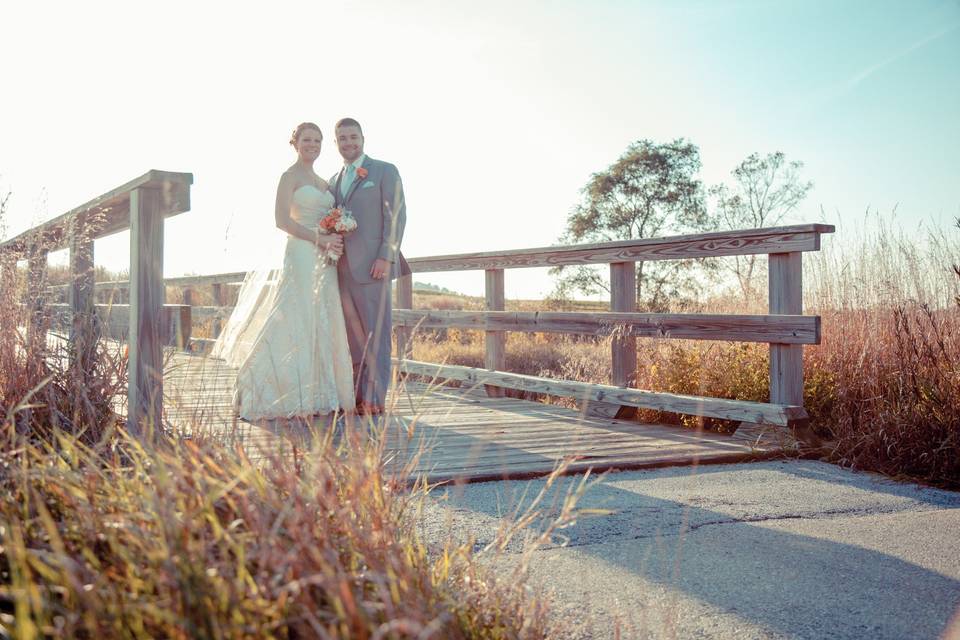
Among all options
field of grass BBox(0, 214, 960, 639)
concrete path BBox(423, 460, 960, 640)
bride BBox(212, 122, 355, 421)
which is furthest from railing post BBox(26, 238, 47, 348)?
concrete path BBox(423, 460, 960, 640)

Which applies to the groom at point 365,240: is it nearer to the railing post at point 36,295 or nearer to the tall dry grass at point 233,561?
the railing post at point 36,295

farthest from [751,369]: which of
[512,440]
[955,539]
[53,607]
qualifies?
[53,607]

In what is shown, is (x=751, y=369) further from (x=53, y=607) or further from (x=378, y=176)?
(x=53, y=607)

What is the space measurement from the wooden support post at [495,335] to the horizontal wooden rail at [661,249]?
11cm

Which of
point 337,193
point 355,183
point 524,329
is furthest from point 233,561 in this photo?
point 524,329

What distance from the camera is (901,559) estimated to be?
8.18ft

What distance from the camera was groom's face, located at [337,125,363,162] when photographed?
5.53 meters

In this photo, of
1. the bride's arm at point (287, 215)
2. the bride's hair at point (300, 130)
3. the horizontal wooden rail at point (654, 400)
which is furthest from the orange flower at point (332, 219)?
the horizontal wooden rail at point (654, 400)

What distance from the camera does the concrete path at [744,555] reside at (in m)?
2.01

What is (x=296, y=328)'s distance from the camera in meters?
5.43

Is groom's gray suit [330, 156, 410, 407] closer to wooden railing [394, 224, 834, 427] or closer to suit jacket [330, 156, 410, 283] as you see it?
suit jacket [330, 156, 410, 283]

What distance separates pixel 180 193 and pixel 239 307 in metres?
2.42

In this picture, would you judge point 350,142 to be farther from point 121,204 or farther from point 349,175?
point 121,204

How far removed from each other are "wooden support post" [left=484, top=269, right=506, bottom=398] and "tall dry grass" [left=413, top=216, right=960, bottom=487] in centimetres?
128
